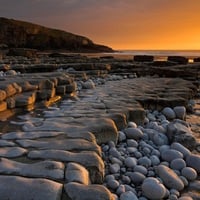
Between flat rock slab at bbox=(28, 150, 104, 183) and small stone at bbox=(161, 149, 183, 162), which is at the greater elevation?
flat rock slab at bbox=(28, 150, 104, 183)

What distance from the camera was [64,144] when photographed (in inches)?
119

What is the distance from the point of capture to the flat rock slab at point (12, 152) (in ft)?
8.94

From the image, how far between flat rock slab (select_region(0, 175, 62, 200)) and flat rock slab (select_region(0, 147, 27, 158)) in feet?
1.58

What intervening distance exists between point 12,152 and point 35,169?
0.45 m

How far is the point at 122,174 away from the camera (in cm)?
312

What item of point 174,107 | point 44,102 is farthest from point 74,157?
point 174,107

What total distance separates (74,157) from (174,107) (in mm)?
3658

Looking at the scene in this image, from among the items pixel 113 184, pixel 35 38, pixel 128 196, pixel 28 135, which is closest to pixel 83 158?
pixel 113 184

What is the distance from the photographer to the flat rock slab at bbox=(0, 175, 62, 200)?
2.04 metres

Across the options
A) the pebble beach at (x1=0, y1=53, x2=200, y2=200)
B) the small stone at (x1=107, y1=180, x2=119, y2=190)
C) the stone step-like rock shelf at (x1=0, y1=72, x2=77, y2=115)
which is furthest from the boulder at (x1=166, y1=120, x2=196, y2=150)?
the stone step-like rock shelf at (x1=0, y1=72, x2=77, y2=115)

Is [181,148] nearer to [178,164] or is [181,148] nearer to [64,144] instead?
[178,164]

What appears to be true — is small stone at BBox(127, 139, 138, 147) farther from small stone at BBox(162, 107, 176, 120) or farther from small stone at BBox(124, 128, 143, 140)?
small stone at BBox(162, 107, 176, 120)

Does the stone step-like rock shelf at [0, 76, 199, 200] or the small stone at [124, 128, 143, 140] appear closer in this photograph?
the stone step-like rock shelf at [0, 76, 199, 200]

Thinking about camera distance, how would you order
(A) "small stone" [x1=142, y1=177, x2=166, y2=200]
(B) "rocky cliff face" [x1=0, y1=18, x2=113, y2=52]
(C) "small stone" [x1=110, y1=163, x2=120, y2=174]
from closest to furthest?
(A) "small stone" [x1=142, y1=177, x2=166, y2=200], (C) "small stone" [x1=110, y1=163, x2=120, y2=174], (B) "rocky cliff face" [x1=0, y1=18, x2=113, y2=52]
